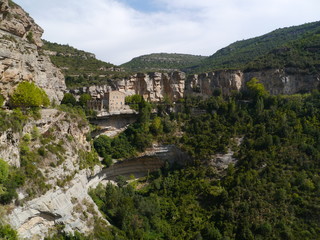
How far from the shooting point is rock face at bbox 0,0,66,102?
109 ft

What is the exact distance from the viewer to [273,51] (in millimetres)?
63938

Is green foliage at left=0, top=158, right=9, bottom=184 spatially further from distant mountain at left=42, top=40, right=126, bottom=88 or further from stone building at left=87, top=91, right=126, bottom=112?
distant mountain at left=42, top=40, right=126, bottom=88

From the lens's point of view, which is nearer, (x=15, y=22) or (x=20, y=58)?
(x=20, y=58)

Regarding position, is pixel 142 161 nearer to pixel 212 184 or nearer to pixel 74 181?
pixel 212 184

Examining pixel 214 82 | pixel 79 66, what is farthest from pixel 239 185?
pixel 79 66

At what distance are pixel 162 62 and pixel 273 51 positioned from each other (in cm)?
4213

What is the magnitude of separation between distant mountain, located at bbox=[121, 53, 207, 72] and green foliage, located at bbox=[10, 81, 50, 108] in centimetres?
5548

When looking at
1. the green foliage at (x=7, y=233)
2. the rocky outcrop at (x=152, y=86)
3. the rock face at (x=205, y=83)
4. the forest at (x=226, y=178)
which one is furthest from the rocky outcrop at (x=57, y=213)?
the rock face at (x=205, y=83)

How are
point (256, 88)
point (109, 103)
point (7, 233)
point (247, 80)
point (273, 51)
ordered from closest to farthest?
1. point (7, 233)
2. point (109, 103)
3. point (256, 88)
4. point (247, 80)
5. point (273, 51)

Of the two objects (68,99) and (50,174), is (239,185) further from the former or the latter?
(68,99)

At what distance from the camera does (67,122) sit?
37156 mm

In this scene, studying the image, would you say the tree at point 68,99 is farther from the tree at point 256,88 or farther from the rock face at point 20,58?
the tree at point 256,88

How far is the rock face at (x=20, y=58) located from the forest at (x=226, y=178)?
12129mm

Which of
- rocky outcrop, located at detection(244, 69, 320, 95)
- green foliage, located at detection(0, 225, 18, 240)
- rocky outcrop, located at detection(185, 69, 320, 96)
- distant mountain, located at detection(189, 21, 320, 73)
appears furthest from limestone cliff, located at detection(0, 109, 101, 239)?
distant mountain, located at detection(189, 21, 320, 73)
